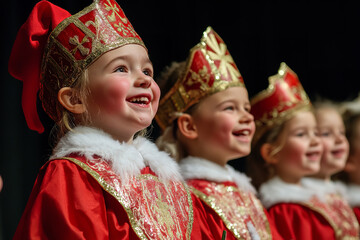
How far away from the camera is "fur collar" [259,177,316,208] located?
2762 mm

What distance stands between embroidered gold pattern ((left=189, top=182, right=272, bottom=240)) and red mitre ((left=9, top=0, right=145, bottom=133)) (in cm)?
75

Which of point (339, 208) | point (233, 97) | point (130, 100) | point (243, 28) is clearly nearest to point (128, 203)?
point (130, 100)

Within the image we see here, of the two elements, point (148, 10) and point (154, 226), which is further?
point (148, 10)

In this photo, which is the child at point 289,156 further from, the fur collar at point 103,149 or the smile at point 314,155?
the fur collar at point 103,149

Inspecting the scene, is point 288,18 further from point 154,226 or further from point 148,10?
point 154,226

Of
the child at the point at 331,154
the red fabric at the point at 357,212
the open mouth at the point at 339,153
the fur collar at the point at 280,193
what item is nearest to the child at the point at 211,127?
the fur collar at the point at 280,193

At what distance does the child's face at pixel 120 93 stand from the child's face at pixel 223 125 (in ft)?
1.76

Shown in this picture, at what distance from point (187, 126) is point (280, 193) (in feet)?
2.25

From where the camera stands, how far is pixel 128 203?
1720 millimetres

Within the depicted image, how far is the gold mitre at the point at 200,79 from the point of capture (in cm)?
240

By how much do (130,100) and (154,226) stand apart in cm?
44

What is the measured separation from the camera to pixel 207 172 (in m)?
2.35

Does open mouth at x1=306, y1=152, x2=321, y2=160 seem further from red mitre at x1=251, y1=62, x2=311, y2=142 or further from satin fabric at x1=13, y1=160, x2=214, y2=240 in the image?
satin fabric at x1=13, y1=160, x2=214, y2=240

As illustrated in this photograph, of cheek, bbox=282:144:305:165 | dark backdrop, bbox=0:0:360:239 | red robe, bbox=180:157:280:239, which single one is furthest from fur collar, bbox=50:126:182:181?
cheek, bbox=282:144:305:165
